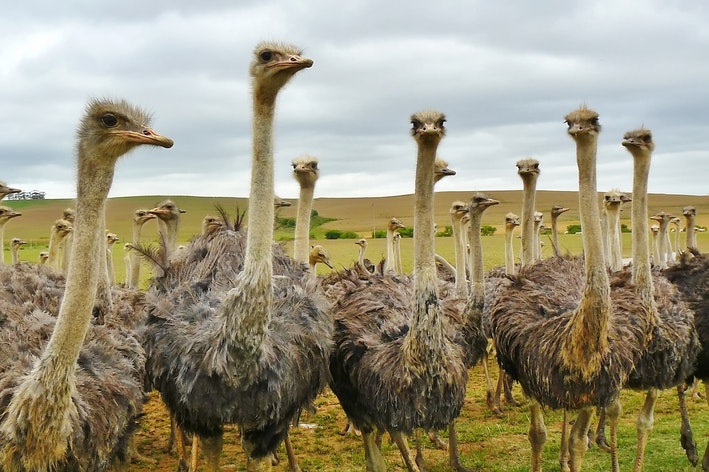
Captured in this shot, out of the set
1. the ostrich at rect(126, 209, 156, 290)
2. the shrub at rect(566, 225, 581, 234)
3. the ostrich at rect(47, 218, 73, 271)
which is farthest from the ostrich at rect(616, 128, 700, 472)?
the shrub at rect(566, 225, 581, 234)

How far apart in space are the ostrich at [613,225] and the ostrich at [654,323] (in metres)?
2.23

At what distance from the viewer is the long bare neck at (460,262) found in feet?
26.3

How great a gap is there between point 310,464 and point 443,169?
2848 millimetres

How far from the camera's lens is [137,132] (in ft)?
11.6

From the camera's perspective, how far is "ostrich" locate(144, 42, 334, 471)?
4.29 m

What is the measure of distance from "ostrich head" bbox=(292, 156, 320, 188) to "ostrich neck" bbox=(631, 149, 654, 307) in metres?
2.96

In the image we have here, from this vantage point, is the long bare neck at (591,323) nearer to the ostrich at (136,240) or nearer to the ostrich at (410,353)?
the ostrich at (410,353)

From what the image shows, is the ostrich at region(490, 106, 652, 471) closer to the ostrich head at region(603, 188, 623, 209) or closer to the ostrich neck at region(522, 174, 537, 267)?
the ostrich neck at region(522, 174, 537, 267)

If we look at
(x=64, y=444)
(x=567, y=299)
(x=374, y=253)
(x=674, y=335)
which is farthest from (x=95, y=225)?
(x=374, y=253)

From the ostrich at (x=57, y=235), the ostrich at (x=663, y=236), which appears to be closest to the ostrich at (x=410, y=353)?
the ostrich at (x=57, y=235)

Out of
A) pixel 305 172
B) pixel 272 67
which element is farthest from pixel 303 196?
pixel 272 67

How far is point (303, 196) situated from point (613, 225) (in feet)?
13.0

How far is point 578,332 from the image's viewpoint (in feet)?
16.5

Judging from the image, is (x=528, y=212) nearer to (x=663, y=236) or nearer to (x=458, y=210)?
(x=458, y=210)
